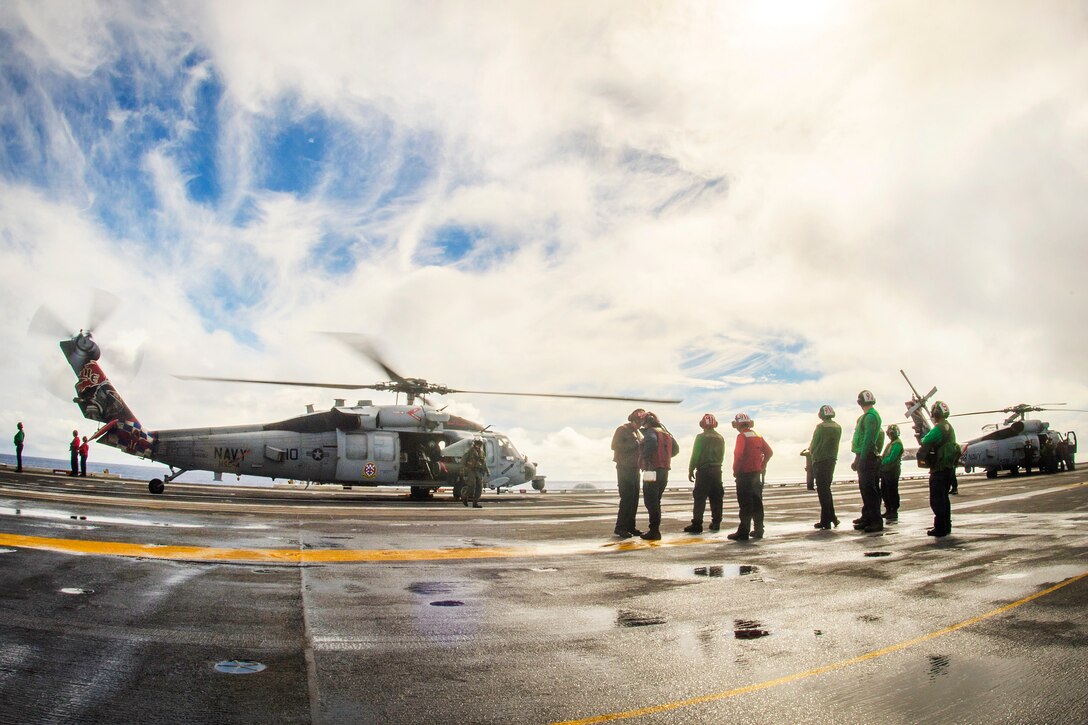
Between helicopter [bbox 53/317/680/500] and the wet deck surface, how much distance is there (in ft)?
39.6

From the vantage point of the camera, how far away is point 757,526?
31.6 feet

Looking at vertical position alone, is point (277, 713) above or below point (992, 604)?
above

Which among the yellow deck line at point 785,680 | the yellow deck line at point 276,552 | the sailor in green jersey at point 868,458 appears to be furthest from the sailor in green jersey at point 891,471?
the yellow deck line at point 785,680

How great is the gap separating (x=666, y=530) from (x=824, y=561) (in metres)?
3.98

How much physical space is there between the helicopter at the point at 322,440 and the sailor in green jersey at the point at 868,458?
7303mm

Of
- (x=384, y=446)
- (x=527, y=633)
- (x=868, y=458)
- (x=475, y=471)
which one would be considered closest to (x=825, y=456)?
(x=868, y=458)

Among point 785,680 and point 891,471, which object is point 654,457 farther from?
point 785,680

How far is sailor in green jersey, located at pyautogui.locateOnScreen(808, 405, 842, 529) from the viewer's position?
34.6 feet

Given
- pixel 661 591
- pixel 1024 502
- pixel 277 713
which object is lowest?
pixel 1024 502

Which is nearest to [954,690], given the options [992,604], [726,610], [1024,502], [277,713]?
[726,610]

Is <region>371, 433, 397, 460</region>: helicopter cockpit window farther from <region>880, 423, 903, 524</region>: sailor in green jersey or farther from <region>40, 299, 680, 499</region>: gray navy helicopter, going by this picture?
<region>880, 423, 903, 524</region>: sailor in green jersey

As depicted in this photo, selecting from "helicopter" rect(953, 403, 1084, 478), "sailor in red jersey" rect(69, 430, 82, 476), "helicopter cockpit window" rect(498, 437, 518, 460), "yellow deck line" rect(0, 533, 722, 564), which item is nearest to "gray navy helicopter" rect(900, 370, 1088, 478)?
"helicopter" rect(953, 403, 1084, 478)

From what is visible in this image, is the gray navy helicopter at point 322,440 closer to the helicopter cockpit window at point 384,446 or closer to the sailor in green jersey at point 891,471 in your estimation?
the helicopter cockpit window at point 384,446

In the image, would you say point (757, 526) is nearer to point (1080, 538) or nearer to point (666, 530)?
point (666, 530)
